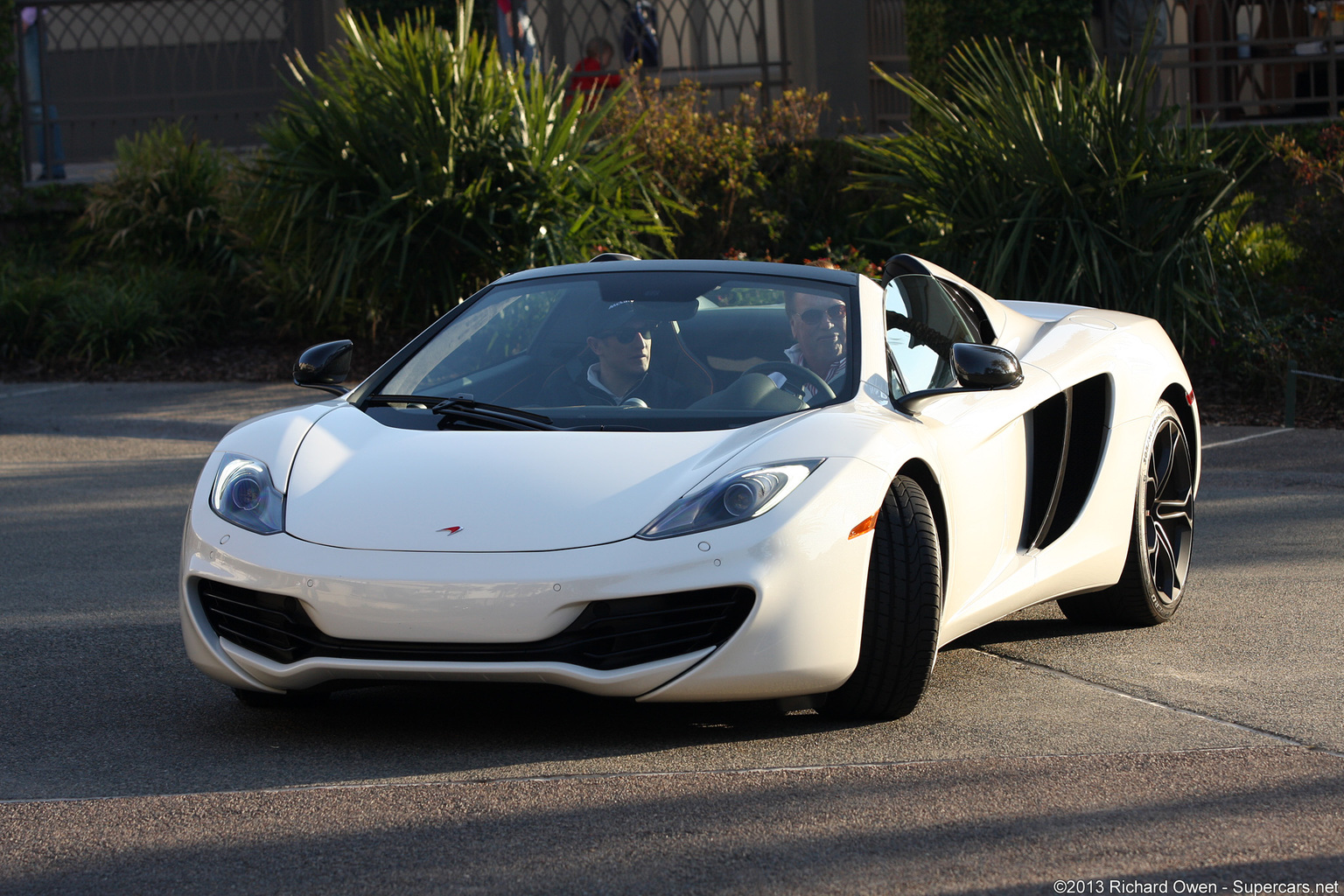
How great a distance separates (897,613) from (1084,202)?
8.77 m

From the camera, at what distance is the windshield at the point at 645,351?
15.9ft

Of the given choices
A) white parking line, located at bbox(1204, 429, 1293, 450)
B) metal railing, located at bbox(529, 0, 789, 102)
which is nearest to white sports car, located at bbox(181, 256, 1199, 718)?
white parking line, located at bbox(1204, 429, 1293, 450)

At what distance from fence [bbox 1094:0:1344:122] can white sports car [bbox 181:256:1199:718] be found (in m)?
12.0

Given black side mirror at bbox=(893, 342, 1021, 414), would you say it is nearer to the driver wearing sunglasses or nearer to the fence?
the driver wearing sunglasses

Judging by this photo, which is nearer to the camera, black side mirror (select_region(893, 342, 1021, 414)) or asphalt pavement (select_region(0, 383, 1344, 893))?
asphalt pavement (select_region(0, 383, 1344, 893))

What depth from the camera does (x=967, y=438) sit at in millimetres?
4922

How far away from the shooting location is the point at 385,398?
200 inches

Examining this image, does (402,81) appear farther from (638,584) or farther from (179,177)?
(638,584)

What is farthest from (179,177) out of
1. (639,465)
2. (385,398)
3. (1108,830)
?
(1108,830)

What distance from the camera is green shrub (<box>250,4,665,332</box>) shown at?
13.0 metres

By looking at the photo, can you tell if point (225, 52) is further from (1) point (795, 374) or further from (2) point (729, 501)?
(2) point (729, 501)

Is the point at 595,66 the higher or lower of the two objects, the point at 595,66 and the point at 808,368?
the higher

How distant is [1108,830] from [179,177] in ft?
44.5

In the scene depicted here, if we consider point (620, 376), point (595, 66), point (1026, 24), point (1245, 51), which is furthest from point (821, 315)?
point (595, 66)
